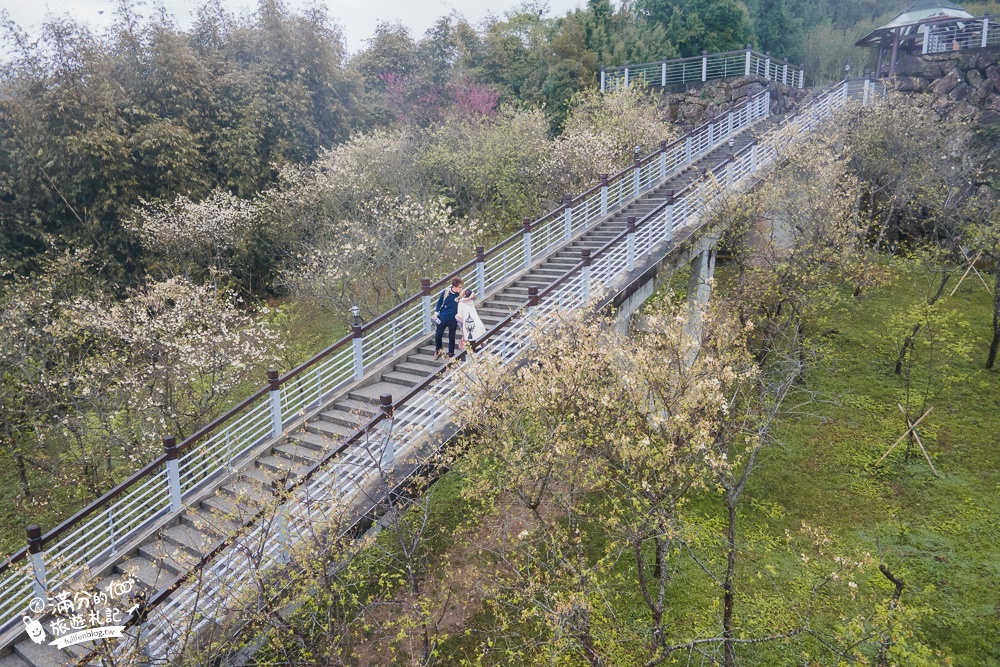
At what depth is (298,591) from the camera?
25.6 feet

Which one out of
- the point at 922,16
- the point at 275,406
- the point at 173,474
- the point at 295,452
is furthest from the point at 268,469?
the point at 922,16

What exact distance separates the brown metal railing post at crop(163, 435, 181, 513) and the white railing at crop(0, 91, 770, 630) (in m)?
0.02

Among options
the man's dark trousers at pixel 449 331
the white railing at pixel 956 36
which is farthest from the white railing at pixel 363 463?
the white railing at pixel 956 36

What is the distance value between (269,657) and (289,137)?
2391 centimetres

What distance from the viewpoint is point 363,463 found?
29.7ft

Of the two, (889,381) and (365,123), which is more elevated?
(365,123)

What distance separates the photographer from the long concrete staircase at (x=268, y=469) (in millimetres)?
8305

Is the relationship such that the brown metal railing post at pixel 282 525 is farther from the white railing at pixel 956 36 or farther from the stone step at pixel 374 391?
the white railing at pixel 956 36

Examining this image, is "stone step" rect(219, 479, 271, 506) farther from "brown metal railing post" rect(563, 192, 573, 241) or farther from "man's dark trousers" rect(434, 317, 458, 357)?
"brown metal railing post" rect(563, 192, 573, 241)

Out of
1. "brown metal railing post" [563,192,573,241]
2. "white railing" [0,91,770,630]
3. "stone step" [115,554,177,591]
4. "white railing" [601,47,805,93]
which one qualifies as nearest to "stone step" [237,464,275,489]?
"white railing" [0,91,770,630]

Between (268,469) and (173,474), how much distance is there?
145cm

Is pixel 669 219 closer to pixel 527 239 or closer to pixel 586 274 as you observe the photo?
pixel 586 274

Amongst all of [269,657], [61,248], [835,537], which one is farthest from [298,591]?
[61,248]

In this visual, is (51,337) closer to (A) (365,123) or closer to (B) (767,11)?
(A) (365,123)
